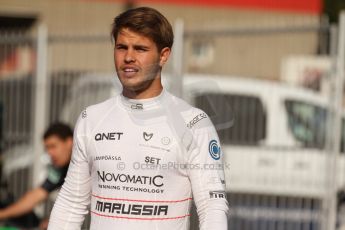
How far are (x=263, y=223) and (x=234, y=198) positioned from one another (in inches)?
14.5

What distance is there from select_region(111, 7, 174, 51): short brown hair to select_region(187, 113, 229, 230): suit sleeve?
14.9 inches

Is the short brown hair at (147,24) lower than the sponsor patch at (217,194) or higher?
higher

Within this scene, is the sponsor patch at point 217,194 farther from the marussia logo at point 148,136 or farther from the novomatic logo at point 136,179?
Result: the marussia logo at point 148,136

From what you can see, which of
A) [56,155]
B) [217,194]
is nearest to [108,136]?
[217,194]

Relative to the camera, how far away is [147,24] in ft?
12.0

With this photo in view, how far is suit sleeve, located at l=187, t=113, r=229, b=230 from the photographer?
A: 3.59 metres

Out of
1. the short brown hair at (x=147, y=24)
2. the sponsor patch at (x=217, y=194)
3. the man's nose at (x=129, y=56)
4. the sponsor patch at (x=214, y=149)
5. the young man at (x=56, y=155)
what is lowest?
the young man at (x=56, y=155)

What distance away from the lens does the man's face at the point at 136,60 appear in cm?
368

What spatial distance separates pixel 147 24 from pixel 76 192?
779 mm

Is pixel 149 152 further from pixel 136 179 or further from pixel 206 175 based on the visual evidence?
pixel 206 175

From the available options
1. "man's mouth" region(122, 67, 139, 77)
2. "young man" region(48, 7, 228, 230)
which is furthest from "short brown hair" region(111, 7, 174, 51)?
"man's mouth" region(122, 67, 139, 77)

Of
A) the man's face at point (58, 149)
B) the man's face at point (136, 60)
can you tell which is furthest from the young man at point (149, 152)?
the man's face at point (58, 149)

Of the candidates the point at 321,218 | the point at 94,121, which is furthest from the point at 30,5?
the point at 94,121

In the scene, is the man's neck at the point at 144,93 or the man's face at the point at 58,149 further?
the man's face at the point at 58,149
